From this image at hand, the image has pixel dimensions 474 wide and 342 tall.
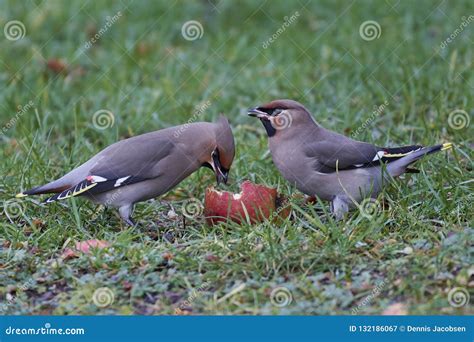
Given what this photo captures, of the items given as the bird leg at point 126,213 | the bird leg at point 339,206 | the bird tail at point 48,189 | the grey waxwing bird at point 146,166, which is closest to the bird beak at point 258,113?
the grey waxwing bird at point 146,166

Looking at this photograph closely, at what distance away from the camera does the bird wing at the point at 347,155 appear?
697cm

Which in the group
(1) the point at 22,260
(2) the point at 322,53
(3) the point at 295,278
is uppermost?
(2) the point at 322,53

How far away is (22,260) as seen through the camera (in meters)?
6.19

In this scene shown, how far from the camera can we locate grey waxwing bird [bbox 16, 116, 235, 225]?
22.6 ft

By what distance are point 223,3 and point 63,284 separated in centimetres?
696

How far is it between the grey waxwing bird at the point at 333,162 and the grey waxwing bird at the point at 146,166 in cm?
41

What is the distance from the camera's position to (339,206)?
6.89 m

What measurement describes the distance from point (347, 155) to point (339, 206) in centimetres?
41

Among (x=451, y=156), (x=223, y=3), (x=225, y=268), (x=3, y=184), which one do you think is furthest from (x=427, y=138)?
(x=223, y=3)

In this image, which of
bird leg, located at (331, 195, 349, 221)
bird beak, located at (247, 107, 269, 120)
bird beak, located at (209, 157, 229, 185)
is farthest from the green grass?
bird beak, located at (247, 107, 269, 120)

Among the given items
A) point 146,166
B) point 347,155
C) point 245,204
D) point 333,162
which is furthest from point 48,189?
point 347,155

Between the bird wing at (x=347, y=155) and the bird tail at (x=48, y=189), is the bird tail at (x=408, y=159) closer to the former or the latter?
the bird wing at (x=347, y=155)

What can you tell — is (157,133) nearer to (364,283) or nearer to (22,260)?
(22,260)

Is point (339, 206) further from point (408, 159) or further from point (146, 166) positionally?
point (146, 166)
